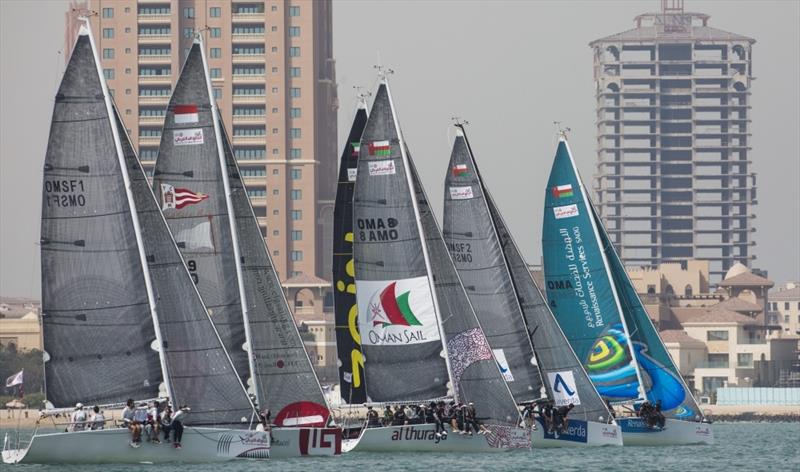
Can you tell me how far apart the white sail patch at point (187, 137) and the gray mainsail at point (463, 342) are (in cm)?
715

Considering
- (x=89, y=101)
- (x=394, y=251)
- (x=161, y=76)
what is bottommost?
(x=394, y=251)

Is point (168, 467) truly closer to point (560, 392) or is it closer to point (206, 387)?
point (206, 387)

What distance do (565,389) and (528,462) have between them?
22.9 ft

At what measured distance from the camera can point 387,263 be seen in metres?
48.3

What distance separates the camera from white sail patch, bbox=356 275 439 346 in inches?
1898

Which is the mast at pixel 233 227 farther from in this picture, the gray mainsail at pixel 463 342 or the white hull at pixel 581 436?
the white hull at pixel 581 436

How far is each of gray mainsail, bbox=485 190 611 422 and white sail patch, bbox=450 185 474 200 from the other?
1.47 meters

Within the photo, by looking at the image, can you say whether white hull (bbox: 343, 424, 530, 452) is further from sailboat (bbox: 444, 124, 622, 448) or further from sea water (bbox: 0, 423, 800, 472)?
sailboat (bbox: 444, 124, 622, 448)

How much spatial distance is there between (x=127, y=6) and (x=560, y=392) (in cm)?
15226

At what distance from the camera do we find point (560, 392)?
177ft

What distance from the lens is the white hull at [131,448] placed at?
129ft

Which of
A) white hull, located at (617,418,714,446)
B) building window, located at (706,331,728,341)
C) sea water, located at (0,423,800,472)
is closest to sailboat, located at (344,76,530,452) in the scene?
sea water, located at (0,423,800,472)

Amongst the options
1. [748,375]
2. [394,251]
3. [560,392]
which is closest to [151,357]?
[394,251]

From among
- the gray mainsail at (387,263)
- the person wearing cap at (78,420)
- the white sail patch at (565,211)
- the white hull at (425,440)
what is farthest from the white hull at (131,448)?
the white sail patch at (565,211)
